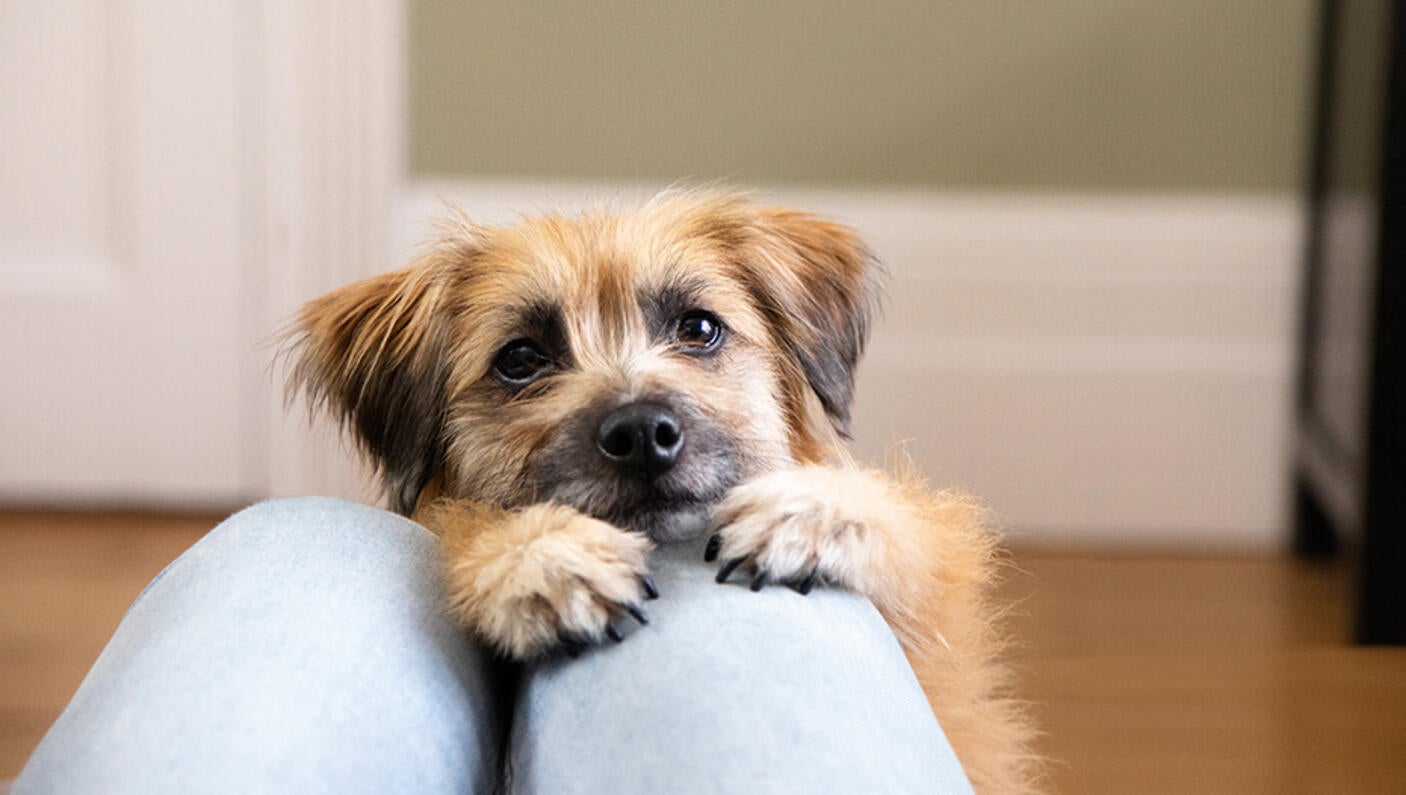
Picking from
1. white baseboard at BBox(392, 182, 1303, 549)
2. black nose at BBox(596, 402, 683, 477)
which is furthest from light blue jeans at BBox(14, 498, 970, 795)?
white baseboard at BBox(392, 182, 1303, 549)

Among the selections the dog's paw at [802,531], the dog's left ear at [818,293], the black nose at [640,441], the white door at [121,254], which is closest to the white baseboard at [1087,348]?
the white door at [121,254]

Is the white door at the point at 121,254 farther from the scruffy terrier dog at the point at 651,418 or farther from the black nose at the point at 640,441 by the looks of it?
the black nose at the point at 640,441

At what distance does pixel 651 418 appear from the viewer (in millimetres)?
1193

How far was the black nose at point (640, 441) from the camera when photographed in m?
1.18

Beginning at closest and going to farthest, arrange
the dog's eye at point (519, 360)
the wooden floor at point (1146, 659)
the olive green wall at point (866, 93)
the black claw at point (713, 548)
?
the black claw at point (713, 548), the dog's eye at point (519, 360), the wooden floor at point (1146, 659), the olive green wall at point (866, 93)

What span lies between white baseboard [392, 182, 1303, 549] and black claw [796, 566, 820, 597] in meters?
2.06

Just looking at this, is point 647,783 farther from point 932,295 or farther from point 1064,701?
point 932,295

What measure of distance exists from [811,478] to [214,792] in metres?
0.57

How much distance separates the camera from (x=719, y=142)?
118 inches

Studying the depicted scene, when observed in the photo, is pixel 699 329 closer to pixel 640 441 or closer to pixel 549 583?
pixel 640 441

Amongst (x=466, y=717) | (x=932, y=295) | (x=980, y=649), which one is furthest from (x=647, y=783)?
(x=932, y=295)

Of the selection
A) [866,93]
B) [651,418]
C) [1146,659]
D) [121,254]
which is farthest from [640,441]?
[121,254]

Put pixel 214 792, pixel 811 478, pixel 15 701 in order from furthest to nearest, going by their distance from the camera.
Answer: pixel 15 701 < pixel 811 478 < pixel 214 792

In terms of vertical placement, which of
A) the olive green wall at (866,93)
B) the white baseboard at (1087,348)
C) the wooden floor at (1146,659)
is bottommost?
the wooden floor at (1146,659)
